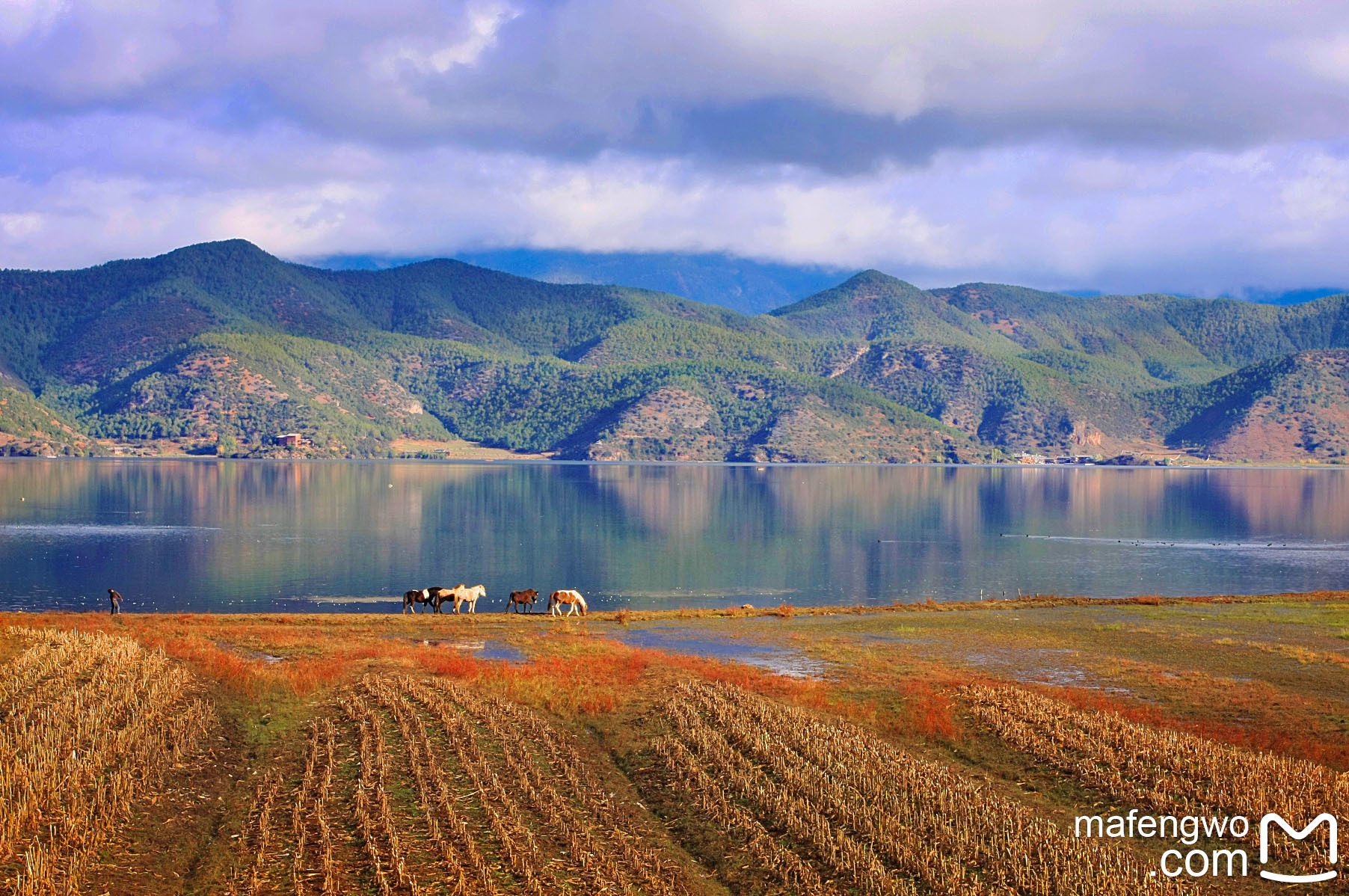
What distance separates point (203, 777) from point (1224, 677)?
26.2 meters

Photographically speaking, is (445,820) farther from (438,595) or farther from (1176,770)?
(438,595)

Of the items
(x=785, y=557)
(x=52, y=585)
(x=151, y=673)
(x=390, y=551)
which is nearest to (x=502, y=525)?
(x=390, y=551)

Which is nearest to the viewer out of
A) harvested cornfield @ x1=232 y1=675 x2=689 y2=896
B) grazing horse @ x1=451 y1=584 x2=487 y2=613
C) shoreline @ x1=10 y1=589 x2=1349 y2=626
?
harvested cornfield @ x1=232 y1=675 x2=689 y2=896

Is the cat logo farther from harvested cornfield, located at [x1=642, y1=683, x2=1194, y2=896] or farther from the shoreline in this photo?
the shoreline

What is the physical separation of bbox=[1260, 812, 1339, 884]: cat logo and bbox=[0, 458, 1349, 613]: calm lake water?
132ft

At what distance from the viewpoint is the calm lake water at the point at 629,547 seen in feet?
200

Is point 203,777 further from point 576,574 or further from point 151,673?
point 576,574

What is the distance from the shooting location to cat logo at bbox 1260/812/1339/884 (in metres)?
14.4

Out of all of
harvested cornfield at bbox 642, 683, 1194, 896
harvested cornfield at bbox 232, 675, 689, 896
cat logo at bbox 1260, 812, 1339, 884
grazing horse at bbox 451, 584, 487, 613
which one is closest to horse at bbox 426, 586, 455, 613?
grazing horse at bbox 451, 584, 487, 613

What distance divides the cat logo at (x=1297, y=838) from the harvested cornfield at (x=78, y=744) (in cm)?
1547

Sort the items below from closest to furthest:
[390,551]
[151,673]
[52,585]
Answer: [151,673], [52,585], [390,551]

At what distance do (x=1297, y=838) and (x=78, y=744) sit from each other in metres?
19.6

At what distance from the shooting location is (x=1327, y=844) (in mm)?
15359

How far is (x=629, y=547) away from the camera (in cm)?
8556
